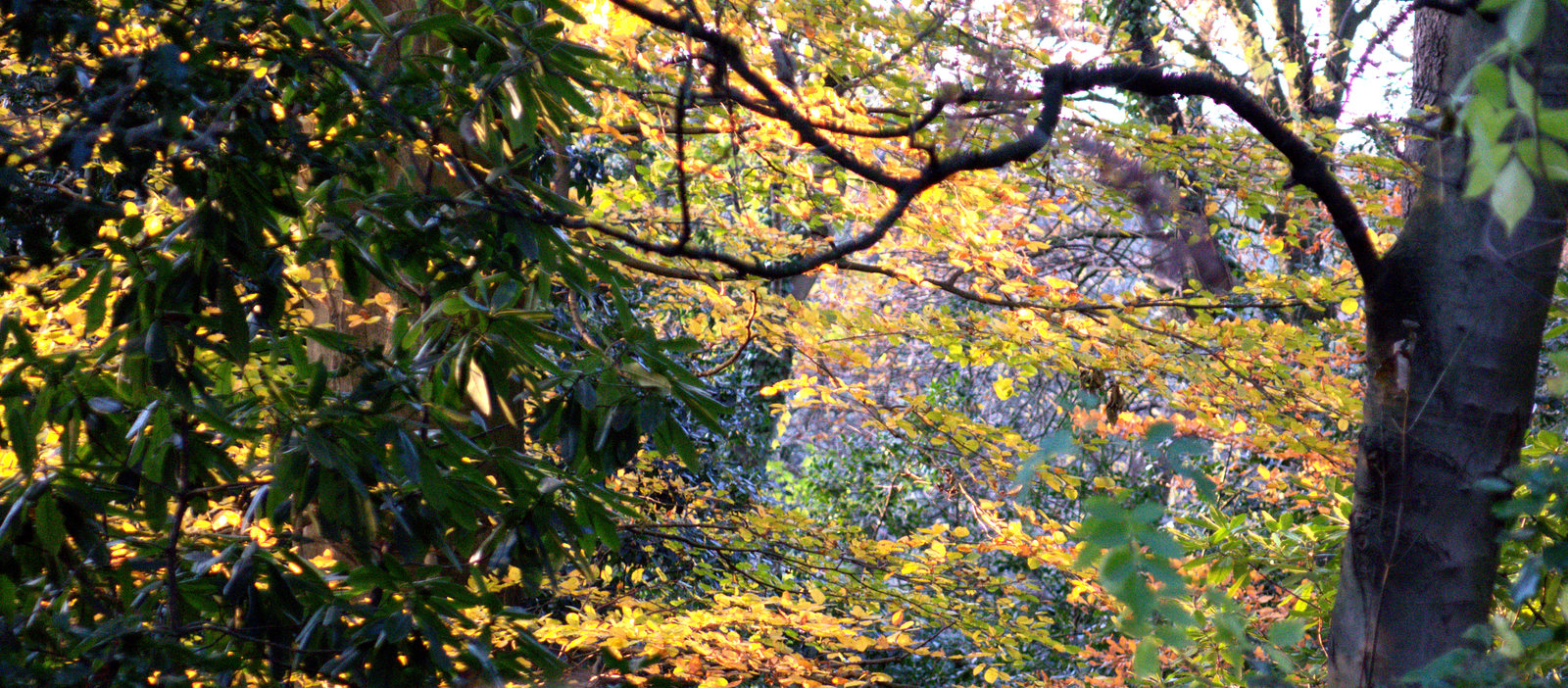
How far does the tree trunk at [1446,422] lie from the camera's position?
1.82 m

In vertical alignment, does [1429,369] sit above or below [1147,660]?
above

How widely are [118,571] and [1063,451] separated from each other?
1648 millimetres

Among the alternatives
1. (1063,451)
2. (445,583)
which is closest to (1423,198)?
(1063,451)

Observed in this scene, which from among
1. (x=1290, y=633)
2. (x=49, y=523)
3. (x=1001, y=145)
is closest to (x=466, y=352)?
(x=49, y=523)

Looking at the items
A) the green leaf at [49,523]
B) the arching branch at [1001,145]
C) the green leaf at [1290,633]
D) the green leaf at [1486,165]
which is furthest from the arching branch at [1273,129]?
the green leaf at [49,523]

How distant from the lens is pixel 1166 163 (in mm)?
3119

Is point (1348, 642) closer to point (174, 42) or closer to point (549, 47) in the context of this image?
point (549, 47)

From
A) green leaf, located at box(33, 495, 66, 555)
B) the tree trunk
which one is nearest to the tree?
the tree trunk

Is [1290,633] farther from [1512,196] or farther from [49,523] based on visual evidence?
[49,523]

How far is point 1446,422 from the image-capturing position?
187 centimetres

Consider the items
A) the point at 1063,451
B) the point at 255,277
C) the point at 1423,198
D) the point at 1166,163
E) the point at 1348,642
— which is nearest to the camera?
the point at 1063,451

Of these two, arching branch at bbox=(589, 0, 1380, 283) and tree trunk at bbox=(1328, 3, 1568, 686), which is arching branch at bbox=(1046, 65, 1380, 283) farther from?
tree trunk at bbox=(1328, 3, 1568, 686)

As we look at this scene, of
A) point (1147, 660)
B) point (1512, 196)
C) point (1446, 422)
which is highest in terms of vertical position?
point (1446, 422)

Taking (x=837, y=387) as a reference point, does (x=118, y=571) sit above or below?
below
